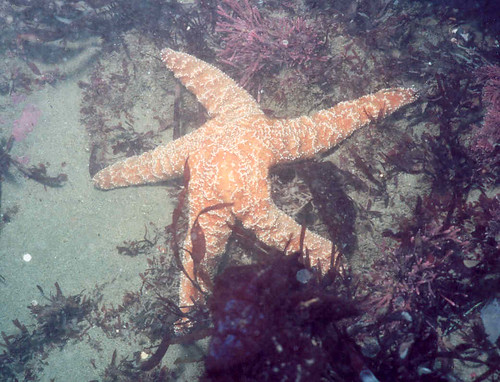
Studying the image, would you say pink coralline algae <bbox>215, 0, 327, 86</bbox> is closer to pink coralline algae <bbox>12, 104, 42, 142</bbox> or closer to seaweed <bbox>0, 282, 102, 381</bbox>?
pink coralline algae <bbox>12, 104, 42, 142</bbox>

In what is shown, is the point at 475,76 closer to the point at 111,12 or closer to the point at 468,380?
the point at 468,380

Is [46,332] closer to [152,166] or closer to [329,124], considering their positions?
[152,166]

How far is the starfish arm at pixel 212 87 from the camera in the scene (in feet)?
17.1

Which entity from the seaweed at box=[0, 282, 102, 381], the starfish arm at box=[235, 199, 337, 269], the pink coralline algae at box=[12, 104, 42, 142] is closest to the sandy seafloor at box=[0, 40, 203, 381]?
the seaweed at box=[0, 282, 102, 381]

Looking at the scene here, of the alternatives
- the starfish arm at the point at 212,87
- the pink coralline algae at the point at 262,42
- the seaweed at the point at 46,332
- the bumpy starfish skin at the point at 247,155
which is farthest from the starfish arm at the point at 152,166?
the seaweed at the point at 46,332

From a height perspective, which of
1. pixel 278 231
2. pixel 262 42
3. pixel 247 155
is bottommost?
pixel 278 231

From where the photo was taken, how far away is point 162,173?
5.59 meters

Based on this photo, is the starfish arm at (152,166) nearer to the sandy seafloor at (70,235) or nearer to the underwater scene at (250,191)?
the underwater scene at (250,191)

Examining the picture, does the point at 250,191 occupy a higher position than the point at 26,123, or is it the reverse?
the point at 250,191

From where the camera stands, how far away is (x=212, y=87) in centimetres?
556

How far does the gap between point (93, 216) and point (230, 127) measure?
12.9 feet

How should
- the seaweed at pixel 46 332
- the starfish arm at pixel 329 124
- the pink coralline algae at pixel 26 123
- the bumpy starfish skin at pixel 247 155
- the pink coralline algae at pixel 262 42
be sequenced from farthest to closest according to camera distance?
the pink coralline algae at pixel 26 123 → the seaweed at pixel 46 332 → the pink coralline algae at pixel 262 42 → the starfish arm at pixel 329 124 → the bumpy starfish skin at pixel 247 155

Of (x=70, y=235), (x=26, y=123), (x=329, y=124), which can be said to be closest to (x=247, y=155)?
(x=329, y=124)

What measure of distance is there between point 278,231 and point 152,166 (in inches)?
103
